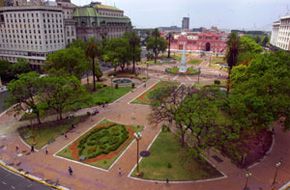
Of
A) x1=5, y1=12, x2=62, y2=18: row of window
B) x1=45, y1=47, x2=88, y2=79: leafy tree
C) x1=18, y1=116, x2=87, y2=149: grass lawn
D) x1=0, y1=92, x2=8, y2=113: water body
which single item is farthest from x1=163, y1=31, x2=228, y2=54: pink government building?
x1=18, y1=116, x2=87, y2=149: grass lawn

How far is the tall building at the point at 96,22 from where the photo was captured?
11488 centimetres

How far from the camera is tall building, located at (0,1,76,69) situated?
82875mm

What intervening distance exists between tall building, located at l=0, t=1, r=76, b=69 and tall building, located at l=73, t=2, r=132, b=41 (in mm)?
21710

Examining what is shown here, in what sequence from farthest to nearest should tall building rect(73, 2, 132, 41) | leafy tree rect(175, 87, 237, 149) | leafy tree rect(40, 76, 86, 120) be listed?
1. tall building rect(73, 2, 132, 41)
2. leafy tree rect(40, 76, 86, 120)
3. leafy tree rect(175, 87, 237, 149)

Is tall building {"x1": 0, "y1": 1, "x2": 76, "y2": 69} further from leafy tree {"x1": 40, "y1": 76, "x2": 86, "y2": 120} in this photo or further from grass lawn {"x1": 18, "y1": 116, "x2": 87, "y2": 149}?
leafy tree {"x1": 40, "y1": 76, "x2": 86, "y2": 120}

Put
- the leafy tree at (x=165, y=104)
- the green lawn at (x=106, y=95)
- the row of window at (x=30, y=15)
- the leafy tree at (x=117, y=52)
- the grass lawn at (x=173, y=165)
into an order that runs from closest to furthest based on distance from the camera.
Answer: the grass lawn at (x=173, y=165) → the leafy tree at (x=165, y=104) → the green lawn at (x=106, y=95) → the leafy tree at (x=117, y=52) → the row of window at (x=30, y=15)

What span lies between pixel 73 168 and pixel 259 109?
26.7m

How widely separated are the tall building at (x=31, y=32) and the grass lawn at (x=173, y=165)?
2732 inches

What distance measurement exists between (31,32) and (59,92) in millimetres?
57295

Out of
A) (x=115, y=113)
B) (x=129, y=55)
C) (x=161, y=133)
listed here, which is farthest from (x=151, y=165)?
(x=129, y=55)

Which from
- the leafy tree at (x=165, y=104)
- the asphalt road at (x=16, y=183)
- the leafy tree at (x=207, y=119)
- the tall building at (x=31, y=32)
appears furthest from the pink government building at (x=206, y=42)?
the asphalt road at (x=16, y=183)

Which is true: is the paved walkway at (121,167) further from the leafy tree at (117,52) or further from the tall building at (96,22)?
the tall building at (96,22)

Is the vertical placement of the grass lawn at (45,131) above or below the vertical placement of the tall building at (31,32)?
below

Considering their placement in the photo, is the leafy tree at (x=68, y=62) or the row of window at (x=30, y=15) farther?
the row of window at (x=30, y=15)
